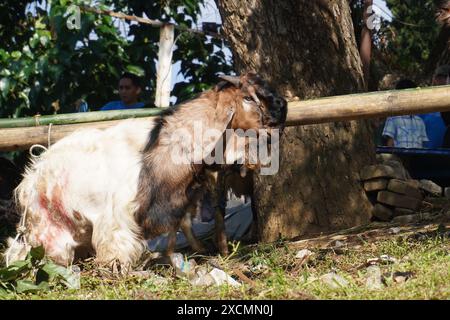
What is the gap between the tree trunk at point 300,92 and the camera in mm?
8086

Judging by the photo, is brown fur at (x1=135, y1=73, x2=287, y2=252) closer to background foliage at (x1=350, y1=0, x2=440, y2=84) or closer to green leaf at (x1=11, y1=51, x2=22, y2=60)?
green leaf at (x1=11, y1=51, x2=22, y2=60)

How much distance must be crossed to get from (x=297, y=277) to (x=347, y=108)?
1.70 meters

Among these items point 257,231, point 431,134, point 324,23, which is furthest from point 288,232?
point 431,134

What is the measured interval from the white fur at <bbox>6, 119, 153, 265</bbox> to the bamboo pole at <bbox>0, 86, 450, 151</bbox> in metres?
0.42

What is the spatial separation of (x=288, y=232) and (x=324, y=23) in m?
1.93

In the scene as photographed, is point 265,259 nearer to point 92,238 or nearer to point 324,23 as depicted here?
point 92,238

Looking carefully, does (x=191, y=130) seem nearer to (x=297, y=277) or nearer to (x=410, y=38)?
(x=297, y=277)

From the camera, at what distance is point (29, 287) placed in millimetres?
5648

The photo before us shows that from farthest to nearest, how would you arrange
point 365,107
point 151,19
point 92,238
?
point 151,19
point 365,107
point 92,238

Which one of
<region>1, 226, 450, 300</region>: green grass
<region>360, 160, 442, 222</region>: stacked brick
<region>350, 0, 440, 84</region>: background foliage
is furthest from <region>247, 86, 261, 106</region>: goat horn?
<region>350, 0, 440, 84</region>: background foliage

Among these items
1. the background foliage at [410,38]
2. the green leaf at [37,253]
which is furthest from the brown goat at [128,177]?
the background foliage at [410,38]

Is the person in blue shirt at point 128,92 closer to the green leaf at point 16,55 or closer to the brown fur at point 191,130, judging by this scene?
the green leaf at point 16,55

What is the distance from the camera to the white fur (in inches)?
246
